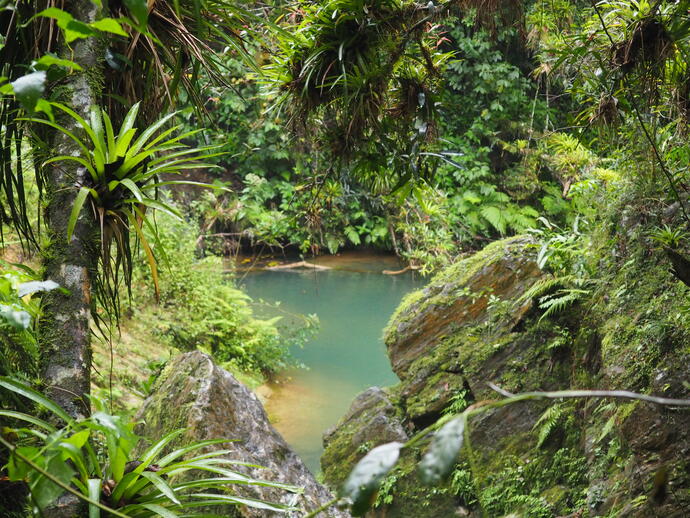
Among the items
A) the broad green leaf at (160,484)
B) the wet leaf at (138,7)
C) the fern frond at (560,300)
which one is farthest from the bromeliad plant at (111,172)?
the fern frond at (560,300)

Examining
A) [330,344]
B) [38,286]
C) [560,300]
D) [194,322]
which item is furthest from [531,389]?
[330,344]

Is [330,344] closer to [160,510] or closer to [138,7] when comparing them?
[160,510]

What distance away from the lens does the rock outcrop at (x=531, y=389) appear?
6.37 ft

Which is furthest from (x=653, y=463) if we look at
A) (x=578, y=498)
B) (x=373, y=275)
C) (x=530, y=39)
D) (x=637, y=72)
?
(x=373, y=275)

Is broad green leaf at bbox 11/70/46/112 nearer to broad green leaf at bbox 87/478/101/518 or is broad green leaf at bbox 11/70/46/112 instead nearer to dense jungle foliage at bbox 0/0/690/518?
dense jungle foliage at bbox 0/0/690/518

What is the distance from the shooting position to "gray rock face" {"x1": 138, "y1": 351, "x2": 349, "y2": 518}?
7.61 feet

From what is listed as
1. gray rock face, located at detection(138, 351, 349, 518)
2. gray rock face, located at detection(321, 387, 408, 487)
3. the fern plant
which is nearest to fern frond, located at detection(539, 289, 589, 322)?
the fern plant

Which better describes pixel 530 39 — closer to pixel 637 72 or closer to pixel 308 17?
pixel 637 72

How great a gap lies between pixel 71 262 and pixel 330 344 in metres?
5.94

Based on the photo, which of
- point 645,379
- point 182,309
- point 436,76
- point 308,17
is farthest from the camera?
point 182,309

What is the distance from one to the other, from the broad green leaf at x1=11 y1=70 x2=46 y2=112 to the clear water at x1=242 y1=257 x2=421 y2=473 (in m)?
3.42

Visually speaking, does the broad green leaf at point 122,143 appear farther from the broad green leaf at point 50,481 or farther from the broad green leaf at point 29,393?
the broad green leaf at point 50,481

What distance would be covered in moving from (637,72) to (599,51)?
0.15m

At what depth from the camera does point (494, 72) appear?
11.6 m
